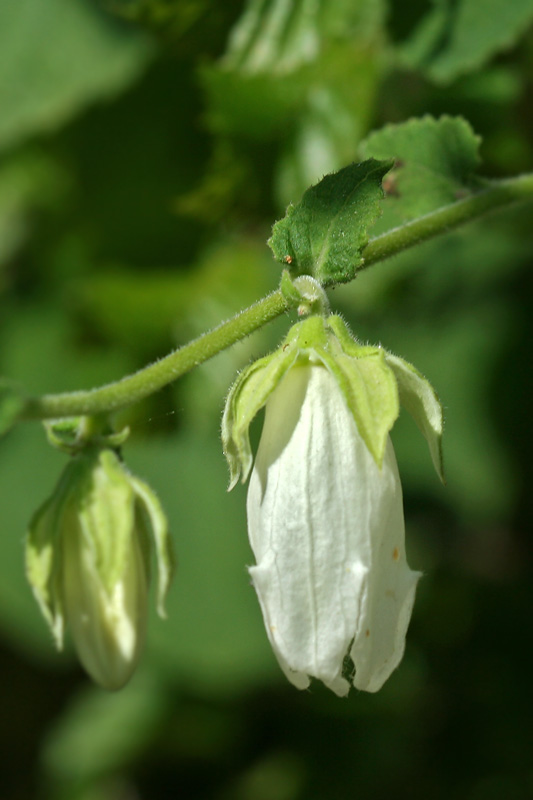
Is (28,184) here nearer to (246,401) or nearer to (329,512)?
(246,401)

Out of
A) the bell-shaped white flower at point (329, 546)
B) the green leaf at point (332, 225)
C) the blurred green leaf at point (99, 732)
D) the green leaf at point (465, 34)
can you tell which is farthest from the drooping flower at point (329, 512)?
the blurred green leaf at point (99, 732)

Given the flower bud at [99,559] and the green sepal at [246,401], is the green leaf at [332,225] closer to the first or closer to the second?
the green sepal at [246,401]

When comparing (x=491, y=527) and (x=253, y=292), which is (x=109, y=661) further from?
(x=491, y=527)

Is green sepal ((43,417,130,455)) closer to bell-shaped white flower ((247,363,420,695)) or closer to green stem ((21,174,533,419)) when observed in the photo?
green stem ((21,174,533,419))

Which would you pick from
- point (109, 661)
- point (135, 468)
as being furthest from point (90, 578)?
point (135, 468)

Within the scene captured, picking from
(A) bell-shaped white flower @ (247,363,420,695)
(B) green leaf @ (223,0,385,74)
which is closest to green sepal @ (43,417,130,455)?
(A) bell-shaped white flower @ (247,363,420,695)

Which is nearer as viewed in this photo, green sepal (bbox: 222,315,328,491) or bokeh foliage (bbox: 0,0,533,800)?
green sepal (bbox: 222,315,328,491)

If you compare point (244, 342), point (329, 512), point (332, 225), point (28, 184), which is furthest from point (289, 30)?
point (329, 512)
